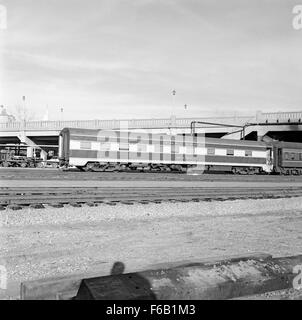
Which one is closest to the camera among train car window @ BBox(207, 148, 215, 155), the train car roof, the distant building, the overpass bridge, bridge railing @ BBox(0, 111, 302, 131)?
the train car roof

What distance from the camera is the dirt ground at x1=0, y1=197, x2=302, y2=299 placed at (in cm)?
619

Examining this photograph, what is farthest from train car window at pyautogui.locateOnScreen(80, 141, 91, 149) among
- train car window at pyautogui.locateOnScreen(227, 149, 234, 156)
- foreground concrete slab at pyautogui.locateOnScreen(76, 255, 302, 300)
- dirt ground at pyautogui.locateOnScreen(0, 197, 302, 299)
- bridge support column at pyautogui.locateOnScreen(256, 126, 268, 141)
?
bridge support column at pyautogui.locateOnScreen(256, 126, 268, 141)

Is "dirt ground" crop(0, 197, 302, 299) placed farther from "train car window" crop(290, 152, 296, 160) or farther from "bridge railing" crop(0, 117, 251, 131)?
"bridge railing" crop(0, 117, 251, 131)

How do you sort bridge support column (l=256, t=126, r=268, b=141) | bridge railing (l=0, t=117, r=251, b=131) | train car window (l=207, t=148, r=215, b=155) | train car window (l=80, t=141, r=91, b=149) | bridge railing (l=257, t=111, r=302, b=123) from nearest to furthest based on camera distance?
train car window (l=80, t=141, r=91, b=149), train car window (l=207, t=148, r=215, b=155), bridge railing (l=257, t=111, r=302, b=123), bridge support column (l=256, t=126, r=268, b=141), bridge railing (l=0, t=117, r=251, b=131)

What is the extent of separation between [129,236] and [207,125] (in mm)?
40841

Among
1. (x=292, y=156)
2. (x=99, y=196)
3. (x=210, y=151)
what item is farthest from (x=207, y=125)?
(x=99, y=196)

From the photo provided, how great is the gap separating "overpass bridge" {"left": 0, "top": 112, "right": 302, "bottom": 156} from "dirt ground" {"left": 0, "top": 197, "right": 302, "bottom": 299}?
32.6 meters

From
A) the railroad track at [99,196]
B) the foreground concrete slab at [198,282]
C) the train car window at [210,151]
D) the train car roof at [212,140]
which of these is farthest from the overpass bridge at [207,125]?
the foreground concrete slab at [198,282]

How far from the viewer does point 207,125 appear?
158ft

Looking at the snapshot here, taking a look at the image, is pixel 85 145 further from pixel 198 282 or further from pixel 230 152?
pixel 198 282

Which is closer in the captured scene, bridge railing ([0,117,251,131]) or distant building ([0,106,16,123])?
bridge railing ([0,117,251,131])

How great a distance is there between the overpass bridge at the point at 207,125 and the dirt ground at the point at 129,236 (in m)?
32.6
